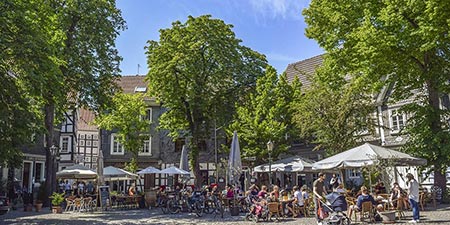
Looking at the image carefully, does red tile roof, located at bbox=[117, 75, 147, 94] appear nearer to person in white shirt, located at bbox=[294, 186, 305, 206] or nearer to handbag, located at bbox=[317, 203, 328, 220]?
person in white shirt, located at bbox=[294, 186, 305, 206]

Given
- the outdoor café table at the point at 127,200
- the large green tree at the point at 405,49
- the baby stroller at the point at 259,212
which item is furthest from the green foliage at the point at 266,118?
the baby stroller at the point at 259,212

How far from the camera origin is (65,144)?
139ft

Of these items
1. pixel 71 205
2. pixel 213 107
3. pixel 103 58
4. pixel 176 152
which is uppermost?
pixel 103 58

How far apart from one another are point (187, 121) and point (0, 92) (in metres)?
17.5

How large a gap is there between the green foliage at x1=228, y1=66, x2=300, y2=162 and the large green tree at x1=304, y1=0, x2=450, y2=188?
7.44 metres

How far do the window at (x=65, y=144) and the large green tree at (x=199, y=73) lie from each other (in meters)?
17.3

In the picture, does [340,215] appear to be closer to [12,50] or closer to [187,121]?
[12,50]

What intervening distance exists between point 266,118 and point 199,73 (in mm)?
5701

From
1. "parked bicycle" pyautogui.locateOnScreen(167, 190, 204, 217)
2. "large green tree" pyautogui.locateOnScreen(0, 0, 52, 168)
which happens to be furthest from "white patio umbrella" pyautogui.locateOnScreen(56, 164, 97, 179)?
"large green tree" pyautogui.locateOnScreen(0, 0, 52, 168)

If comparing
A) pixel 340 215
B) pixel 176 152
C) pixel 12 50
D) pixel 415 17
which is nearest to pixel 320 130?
pixel 415 17

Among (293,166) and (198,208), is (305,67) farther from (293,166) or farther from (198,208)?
(198,208)

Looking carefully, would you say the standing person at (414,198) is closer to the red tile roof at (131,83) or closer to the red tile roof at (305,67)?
the red tile roof at (305,67)

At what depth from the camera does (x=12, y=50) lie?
1290 centimetres

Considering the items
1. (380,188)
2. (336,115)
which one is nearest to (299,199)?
(380,188)
